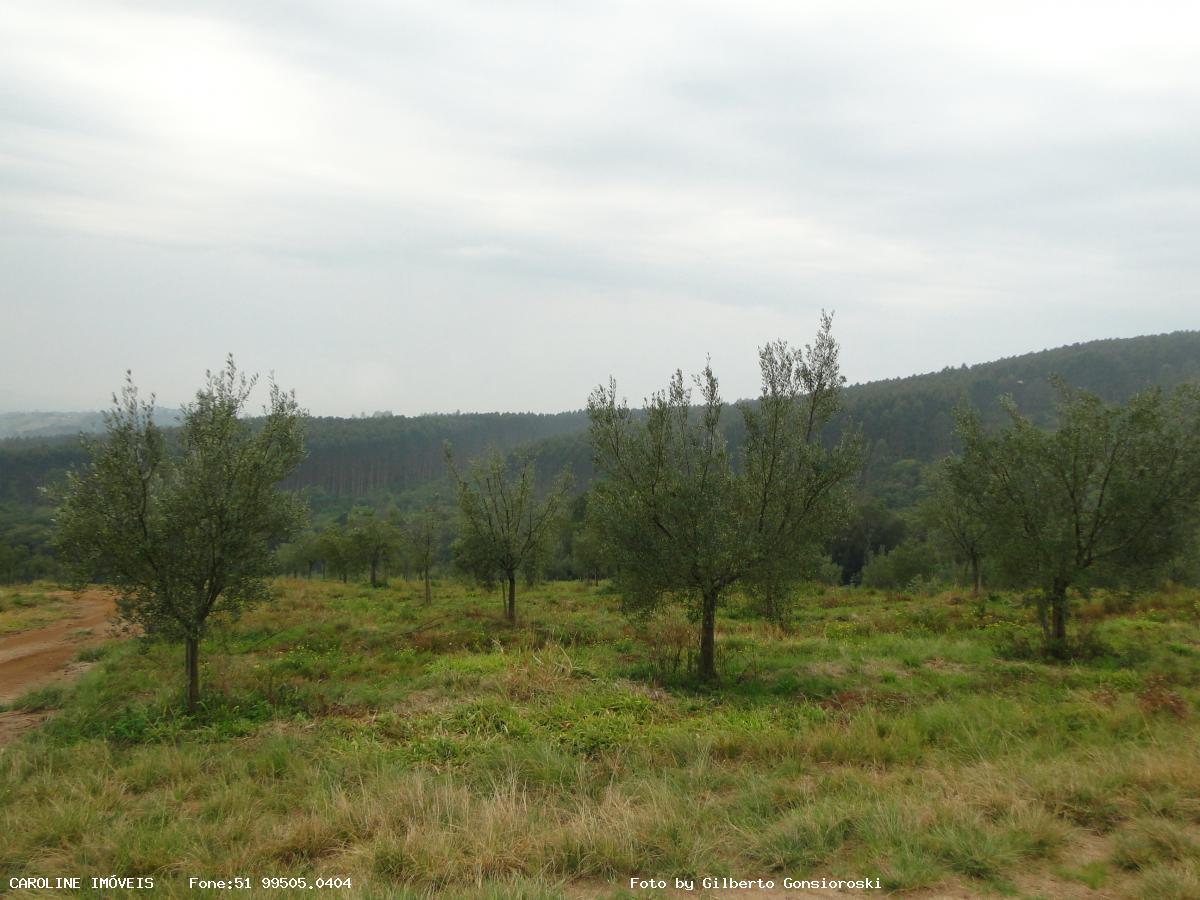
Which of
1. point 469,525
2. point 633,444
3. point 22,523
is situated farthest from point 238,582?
point 22,523

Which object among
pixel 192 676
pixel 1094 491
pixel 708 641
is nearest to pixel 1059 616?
pixel 1094 491

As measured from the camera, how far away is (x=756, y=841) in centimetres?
604

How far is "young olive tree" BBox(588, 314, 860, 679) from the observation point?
14.1 metres

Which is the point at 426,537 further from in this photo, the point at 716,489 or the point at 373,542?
the point at 716,489

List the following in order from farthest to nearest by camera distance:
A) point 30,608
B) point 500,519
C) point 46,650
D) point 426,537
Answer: point 426,537
point 30,608
point 500,519
point 46,650

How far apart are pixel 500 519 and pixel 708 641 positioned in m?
11.7

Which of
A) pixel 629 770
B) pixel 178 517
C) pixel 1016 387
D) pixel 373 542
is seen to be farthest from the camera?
pixel 1016 387

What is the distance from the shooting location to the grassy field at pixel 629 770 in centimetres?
579

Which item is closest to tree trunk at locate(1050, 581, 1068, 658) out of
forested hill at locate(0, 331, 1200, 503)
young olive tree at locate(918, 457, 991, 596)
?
young olive tree at locate(918, 457, 991, 596)

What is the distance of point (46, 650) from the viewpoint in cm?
2044

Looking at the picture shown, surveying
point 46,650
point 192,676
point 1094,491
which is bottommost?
point 46,650

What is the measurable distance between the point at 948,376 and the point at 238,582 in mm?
179668

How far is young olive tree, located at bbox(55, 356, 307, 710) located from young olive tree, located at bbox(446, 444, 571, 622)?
37.9 feet

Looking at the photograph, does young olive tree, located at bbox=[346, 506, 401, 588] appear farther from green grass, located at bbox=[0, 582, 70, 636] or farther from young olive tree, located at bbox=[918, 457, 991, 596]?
young olive tree, located at bbox=[918, 457, 991, 596]
